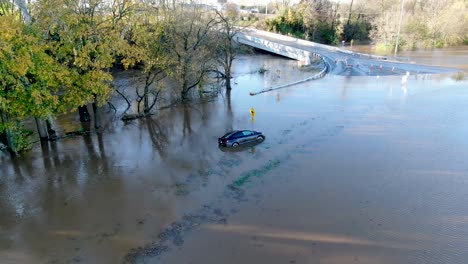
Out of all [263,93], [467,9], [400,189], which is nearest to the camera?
[400,189]

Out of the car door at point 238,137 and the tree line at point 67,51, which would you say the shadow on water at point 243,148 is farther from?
the tree line at point 67,51

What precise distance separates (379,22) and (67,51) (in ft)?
211

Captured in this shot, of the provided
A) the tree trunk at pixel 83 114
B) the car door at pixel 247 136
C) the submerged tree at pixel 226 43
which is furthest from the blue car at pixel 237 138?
the submerged tree at pixel 226 43

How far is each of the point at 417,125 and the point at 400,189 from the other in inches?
419

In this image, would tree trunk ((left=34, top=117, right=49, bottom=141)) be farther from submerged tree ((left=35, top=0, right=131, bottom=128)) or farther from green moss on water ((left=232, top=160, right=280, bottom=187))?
green moss on water ((left=232, top=160, right=280, bottom=187))

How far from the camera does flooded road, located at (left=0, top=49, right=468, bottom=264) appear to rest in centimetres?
1183

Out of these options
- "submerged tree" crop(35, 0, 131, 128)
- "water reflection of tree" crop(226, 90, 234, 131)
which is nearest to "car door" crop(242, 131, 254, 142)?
"water reflection of tree" crop(226, 90, 234, 131)

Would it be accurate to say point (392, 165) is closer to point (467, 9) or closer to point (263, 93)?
point (263, 93)

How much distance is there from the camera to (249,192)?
15.5m

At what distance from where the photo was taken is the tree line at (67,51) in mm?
18609

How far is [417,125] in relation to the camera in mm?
24078

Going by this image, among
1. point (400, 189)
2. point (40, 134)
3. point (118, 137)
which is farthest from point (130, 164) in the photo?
point (400, 189)

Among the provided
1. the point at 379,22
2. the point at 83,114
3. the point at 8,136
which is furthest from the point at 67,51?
the point at 379,22

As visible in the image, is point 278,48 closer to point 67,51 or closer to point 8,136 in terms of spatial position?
point 67,51
